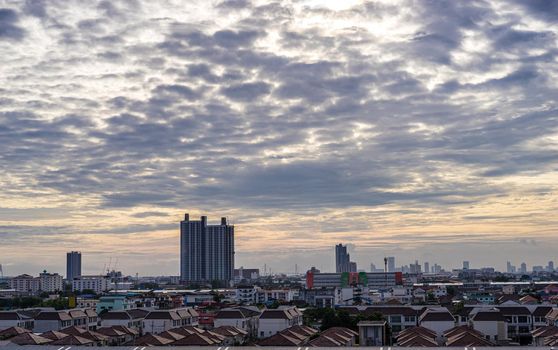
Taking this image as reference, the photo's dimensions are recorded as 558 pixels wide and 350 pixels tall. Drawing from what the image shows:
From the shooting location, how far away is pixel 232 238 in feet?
529

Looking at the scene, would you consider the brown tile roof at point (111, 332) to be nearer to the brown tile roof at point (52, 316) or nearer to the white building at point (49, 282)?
the brown tile roof at point (52, 316)

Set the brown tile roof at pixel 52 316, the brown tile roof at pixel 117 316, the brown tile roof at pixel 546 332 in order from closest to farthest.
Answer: the brown tile roof at pixel 546 332 < the brown tile roof at pixel 52 316 < the brown tile roof at pixel 117 316

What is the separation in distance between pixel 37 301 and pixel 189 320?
33.6m

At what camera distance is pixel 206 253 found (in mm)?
162500

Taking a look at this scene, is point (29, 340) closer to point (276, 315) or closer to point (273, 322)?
point (273, 322)

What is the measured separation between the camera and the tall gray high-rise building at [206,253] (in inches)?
6319

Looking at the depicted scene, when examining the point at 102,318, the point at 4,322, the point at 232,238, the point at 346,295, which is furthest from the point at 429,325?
the point at 232,238

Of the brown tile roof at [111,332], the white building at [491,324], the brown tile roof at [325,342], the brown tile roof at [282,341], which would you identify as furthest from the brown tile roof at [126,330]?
the white building at [491,324]

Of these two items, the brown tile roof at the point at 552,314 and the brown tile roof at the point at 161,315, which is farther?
the brown tile roof at the point at 161,315

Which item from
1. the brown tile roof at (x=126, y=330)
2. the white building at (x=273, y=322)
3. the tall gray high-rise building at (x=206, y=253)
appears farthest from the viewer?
the tall gray high-rise building at (x=206, y=253)

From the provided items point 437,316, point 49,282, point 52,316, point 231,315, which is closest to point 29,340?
point 52,316

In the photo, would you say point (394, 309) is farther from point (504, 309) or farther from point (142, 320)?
point (142, 320)

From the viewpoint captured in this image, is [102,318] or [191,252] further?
[191,252]

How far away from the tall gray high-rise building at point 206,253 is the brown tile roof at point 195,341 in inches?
4965
